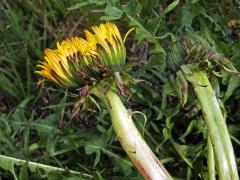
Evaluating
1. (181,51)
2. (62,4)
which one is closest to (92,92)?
(181,51)

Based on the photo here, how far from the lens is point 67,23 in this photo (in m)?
2.17

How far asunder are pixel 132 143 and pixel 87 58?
9.9 inches

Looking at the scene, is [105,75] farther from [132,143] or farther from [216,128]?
[216,128]

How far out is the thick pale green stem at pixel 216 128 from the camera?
1409 millimetres

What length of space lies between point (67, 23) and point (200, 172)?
2.93 feet

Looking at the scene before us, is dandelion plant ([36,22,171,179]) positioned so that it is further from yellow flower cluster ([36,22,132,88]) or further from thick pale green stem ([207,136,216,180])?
thick pale green stem ([207,136,216,180])

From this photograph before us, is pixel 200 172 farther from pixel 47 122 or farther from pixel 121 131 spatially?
pixel 47 122

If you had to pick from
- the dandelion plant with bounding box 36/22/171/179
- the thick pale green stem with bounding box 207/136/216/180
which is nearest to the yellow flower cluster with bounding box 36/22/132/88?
the dandelion plant with bounding box 36/22/171/179

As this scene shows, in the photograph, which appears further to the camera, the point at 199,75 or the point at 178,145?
the point at 178,145

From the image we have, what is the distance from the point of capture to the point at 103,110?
A: 1612 mm

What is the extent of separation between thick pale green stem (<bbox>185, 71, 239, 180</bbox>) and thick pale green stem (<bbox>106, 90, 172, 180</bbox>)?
0.15m

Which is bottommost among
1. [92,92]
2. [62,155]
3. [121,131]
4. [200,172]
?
[200,172]

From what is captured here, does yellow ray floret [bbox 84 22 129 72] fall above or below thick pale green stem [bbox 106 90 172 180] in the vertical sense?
above

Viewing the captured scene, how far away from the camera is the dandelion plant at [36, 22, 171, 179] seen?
1.39 m
